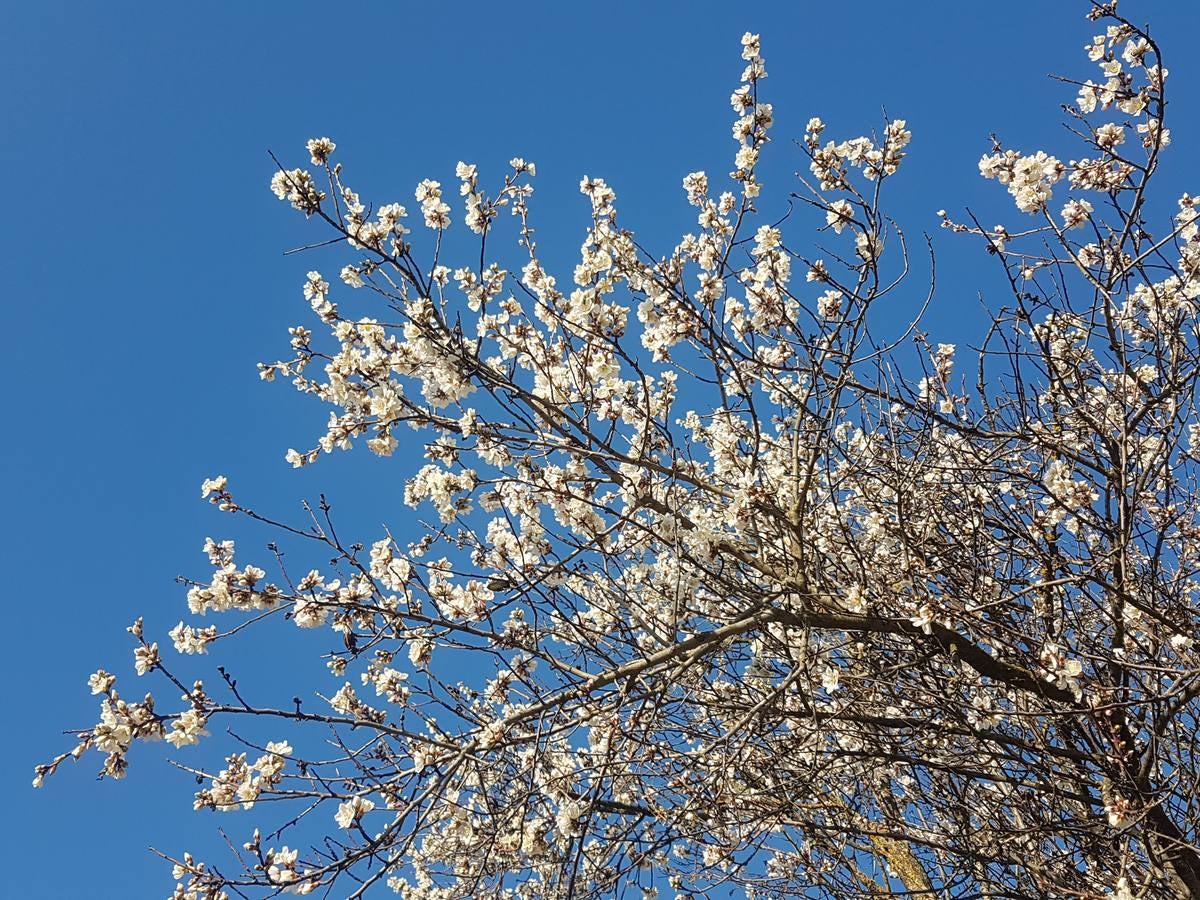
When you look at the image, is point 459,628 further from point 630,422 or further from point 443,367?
point 630,422

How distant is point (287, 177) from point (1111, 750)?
15.0ft

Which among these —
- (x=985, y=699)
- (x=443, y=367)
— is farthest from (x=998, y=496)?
(x=443, y=367)

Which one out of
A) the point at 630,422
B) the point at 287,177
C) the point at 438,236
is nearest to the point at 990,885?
the point at 630,422

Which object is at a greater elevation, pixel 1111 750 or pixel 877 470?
pixel 877 470

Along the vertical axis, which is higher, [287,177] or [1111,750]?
[287,177]

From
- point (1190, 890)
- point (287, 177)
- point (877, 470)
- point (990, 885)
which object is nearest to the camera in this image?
point (287, 177)

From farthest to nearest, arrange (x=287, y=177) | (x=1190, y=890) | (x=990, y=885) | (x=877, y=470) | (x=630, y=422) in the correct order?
(x=877, y=470), (x=630, y=422), (x=990, y=885), (x=1190, y=890), (x=287, y=177)

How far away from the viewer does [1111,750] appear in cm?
438

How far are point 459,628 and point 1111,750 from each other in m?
3.14

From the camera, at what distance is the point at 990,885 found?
4684 mm

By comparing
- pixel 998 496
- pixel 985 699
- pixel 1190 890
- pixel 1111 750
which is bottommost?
pixel 1190 890

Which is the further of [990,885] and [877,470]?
[877,470]

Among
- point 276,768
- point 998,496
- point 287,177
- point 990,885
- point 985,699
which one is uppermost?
point 287,177

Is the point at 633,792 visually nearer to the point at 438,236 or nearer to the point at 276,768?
the point at 276,768
